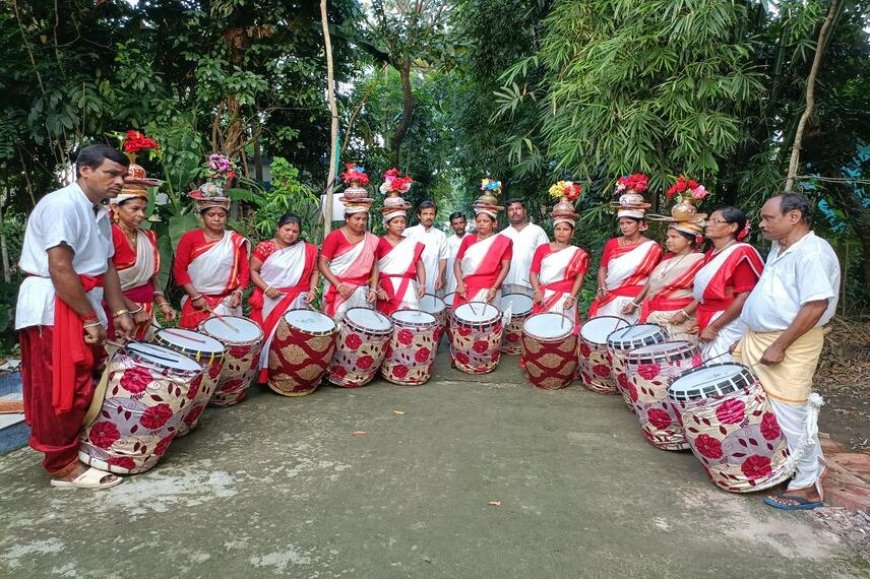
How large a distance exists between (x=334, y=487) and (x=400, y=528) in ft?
1.79

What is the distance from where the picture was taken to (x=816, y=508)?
2891 mm

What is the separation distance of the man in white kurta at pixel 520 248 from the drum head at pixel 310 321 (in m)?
2.64

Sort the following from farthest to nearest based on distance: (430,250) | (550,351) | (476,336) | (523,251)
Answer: (430,250) < (523,251) < (476,336) < (550,351)

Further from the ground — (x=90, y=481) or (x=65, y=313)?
(x=65, y=313)

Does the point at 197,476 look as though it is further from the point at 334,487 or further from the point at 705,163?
the point at 705,163

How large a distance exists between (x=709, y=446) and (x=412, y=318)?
269 centimetres

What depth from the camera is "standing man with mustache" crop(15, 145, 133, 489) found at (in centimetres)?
282

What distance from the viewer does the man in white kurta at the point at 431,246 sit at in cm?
661

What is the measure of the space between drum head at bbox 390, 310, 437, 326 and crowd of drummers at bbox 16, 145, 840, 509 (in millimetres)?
23

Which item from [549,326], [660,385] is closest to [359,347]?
[549,326]

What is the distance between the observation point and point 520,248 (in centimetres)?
659

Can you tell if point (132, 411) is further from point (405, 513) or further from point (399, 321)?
point (399, 321)

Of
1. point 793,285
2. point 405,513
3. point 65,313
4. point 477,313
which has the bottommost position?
point 405,513

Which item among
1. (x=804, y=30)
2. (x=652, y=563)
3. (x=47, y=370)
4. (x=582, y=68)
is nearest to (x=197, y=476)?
(x=47, y=370)
